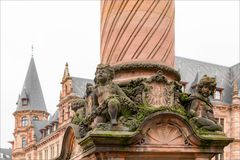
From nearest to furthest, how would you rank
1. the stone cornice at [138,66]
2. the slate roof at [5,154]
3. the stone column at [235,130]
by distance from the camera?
the stone cornice at [138,66] < the stone column at [235,130] < the slate roof at [5,154]

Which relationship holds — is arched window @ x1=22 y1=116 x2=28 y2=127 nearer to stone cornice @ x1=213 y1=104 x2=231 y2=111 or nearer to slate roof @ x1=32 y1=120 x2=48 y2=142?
slate roof @ x1=32 y1=120 x2=48 y2=142

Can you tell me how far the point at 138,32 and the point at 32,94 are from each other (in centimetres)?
7505

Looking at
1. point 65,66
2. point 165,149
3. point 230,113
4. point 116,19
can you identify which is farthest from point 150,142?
point 65,66

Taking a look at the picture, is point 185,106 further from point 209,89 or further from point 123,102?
point 123,102

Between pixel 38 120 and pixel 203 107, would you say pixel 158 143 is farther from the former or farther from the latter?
pixel 38 120

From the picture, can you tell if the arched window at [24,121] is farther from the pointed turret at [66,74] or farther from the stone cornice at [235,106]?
the stone cornice at [235,106]

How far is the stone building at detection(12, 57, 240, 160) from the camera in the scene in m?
53.1

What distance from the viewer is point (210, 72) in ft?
185

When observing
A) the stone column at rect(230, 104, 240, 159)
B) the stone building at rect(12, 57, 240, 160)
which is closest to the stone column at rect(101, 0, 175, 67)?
the stone building at rect(12, 57, 240, 160)

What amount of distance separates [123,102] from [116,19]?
1.49 metres

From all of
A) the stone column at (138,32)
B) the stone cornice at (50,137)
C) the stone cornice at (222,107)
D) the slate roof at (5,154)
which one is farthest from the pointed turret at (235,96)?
the slate roof at (5,154)

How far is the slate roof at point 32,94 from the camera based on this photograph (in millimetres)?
81625

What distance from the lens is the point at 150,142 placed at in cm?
720

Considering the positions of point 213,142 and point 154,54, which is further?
point 154,54
